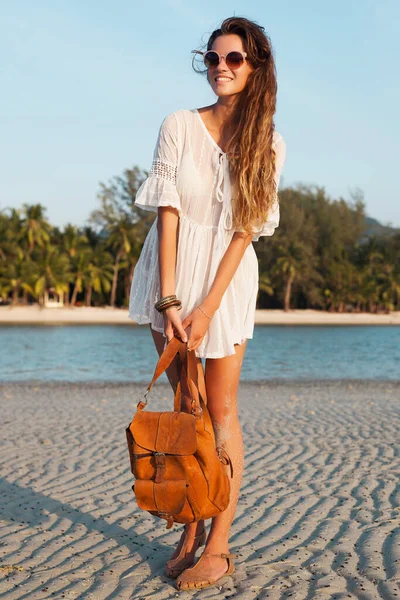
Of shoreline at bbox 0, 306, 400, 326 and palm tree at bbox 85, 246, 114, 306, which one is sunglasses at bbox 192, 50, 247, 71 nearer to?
shoreline at bbox 0, 306, 400, 326

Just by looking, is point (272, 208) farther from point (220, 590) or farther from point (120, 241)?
point (120, 241)

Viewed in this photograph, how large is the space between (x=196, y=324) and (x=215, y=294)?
15cm

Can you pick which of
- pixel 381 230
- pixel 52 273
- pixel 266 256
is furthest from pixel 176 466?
pixel 381 230

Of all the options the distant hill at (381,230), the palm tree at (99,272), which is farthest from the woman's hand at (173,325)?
the distant hill at (381,230)

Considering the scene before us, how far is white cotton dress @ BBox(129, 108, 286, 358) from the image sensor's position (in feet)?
10.1

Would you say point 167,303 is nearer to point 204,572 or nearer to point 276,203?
point 276,203

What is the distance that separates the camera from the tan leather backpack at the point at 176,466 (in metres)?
2.86

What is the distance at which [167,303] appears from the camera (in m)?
3.01

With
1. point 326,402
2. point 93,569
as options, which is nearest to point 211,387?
point 93,569

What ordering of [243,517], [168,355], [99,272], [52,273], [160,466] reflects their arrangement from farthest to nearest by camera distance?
1. [99,272]
2. [52,273]
3. [243,517]
4. [168,355]
5. [160,466]

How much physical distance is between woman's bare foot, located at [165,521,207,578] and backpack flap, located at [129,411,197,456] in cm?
60

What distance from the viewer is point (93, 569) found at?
3.33 m

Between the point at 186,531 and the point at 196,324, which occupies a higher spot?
the point at 196,324

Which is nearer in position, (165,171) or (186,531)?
(165,171)
